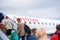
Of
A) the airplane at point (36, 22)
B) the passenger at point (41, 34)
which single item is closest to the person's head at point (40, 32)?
the passenger at point (41, 34)

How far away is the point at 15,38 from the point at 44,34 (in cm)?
127

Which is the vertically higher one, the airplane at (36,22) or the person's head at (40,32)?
the person's head at (40,32)

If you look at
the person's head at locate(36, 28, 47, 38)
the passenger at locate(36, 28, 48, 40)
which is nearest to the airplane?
the passenger at locate(36, 28, 48, 40)

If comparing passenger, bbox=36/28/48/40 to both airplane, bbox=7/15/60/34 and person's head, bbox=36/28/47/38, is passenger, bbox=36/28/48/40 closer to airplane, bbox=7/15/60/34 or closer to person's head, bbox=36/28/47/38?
person's head, bbox=36/28/47/38

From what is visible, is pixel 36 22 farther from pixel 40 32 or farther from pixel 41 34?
pixel 40 32

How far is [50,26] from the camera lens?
29.3 metres

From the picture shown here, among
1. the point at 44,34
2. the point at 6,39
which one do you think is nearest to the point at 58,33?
the point at 44,34

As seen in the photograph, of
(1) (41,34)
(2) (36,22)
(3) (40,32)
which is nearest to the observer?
(3) (40,32)

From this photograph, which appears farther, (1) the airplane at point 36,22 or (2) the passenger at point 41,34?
(1) the airplane at point 36,22

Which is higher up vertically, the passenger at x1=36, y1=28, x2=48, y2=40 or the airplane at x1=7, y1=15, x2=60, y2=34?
the passenger at x1=36, y1=28, x2=48, y2=40

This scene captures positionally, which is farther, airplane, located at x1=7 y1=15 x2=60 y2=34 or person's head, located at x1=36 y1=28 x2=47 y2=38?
airplane, located at x1=7 y1=15 x2=60 y2=34

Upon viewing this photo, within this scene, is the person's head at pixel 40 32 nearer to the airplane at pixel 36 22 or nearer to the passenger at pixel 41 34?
the passenger at pixel 41 34

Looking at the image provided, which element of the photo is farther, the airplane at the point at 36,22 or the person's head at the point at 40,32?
the airplane at the point at 36,22

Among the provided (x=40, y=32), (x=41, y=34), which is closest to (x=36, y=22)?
(x=41, y=34)
